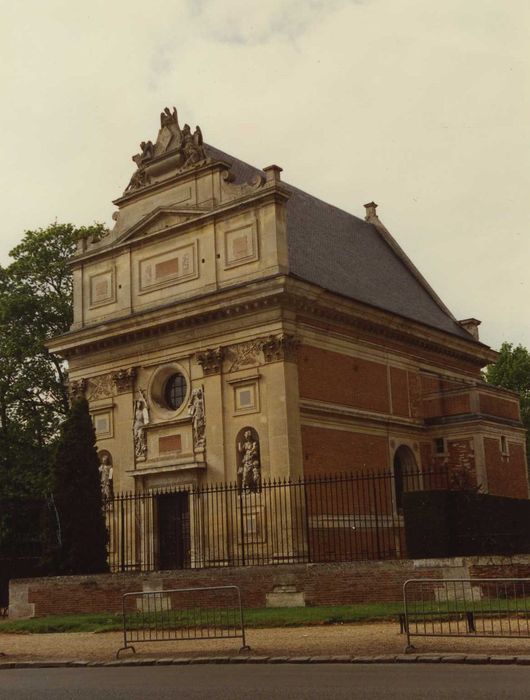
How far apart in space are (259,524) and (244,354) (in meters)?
5.05

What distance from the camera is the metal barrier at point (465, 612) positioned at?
539 inches

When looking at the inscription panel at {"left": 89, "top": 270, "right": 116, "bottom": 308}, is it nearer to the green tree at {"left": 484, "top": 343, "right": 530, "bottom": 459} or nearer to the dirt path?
the dirt path

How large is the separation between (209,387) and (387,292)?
1012 cm

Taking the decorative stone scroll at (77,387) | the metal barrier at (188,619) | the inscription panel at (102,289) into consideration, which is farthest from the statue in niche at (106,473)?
the metal barrier at (188,619)

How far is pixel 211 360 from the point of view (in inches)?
1148

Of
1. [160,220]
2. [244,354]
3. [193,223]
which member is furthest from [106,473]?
[193,223]

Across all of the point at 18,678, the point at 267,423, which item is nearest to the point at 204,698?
the point at 18,678

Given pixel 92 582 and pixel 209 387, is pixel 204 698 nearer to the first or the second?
pixel 92 582

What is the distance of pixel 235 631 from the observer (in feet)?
54.7

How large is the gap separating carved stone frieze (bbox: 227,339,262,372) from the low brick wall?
7.87 m

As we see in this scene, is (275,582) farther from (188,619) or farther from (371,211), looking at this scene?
(371,211)

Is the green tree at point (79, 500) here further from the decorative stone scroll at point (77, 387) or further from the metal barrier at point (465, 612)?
the metal barrier at point (465, 612)

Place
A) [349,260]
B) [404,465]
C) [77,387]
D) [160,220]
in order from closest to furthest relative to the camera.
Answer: [160,220], [404,465], [77,387], [349,260]

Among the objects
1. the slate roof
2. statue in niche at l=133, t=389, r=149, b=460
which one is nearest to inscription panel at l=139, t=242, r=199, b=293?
the slate roof
